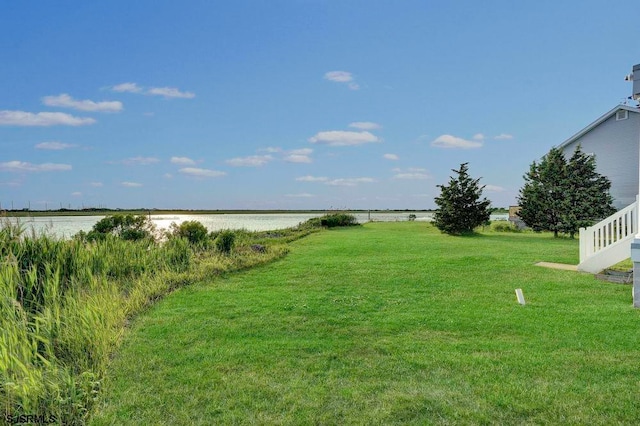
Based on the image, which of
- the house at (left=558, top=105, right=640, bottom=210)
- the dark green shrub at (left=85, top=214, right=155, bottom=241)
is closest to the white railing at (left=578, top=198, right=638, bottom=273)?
the house at (left=558, top=105, right=640, bottom=210)

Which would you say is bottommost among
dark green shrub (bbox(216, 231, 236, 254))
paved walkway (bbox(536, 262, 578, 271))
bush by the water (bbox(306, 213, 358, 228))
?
paved walkway (bbox(536, 262, 578, 271))

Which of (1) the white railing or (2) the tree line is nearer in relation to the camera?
(1) the white railing

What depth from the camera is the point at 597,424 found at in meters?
3.09

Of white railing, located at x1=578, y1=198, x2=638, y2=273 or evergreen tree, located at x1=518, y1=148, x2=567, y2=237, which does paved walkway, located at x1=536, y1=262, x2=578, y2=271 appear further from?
evergreen tree, located at x1=518, y1=148, x2=567, y2=237

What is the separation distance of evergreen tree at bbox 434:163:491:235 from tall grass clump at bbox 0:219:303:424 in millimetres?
12482

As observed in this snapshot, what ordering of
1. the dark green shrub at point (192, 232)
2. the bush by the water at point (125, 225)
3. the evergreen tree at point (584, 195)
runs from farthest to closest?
the evergreen tree at point (584, 195), the bush by the water at point (125, 225), the dark green shrub at point (192, 232)

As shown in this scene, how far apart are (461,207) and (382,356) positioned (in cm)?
1894

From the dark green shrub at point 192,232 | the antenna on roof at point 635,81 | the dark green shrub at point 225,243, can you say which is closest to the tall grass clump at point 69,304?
the dark green shrub at point 225,243

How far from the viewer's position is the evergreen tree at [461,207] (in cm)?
2194

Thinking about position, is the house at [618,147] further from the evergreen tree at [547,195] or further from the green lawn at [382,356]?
the green lawn at [382,356]

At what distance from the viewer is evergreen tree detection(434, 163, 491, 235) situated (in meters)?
21.9

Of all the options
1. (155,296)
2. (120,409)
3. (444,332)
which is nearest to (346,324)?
(444,332)

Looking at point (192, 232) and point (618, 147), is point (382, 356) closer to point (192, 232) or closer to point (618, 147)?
point (192, 232)

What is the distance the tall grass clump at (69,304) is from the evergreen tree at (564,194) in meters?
14.1
